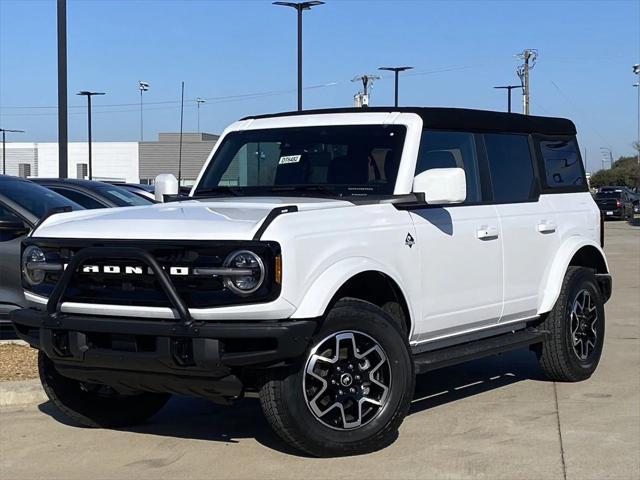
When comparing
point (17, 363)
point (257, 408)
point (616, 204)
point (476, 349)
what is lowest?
point (257, 408)

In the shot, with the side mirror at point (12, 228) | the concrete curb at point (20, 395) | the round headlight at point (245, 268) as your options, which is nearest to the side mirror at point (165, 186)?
the concrete curb at point (20, 395)

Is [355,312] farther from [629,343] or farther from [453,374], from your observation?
[629,343]

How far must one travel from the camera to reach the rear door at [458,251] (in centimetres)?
580

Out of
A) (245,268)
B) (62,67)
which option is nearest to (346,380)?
(245,268)

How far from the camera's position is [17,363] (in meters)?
7.57

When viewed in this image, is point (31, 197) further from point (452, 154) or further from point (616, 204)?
point (616, 204)

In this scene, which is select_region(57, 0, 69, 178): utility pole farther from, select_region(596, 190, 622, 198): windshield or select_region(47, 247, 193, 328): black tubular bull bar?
select_region(596, 190, 622, 198): windshield

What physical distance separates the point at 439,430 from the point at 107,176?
251ft

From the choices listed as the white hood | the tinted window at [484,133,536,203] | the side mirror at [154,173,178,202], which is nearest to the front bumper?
the white hood

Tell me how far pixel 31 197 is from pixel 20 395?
275 cm

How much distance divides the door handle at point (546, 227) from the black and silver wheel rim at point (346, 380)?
223 centimetres

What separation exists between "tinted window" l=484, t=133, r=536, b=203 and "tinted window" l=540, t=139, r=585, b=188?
26cm

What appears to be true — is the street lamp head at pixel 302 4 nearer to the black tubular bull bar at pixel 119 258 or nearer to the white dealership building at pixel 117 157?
the black tubular bull bar at pixel 119 258

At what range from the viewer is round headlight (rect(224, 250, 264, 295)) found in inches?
184
